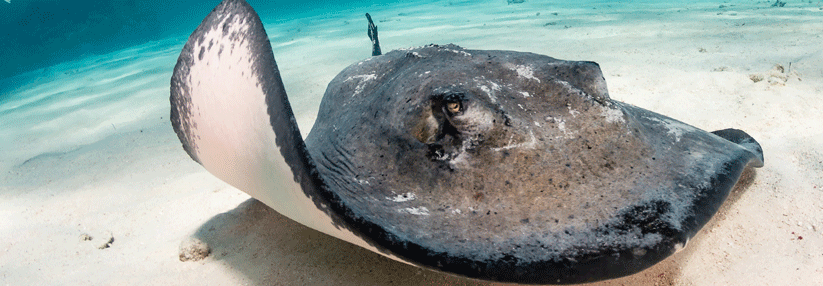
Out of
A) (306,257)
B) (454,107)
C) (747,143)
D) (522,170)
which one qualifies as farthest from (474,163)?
(747,143)

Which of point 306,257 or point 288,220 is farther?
point 288,220

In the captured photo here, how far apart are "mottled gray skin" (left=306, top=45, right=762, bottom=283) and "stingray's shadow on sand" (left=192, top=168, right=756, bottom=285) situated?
0.47m

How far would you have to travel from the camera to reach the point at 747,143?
7.67 ft

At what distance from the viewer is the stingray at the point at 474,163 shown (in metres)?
1.21

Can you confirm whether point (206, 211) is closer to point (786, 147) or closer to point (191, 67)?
point (191, 67)

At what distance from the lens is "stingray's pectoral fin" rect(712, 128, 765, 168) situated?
2049mm

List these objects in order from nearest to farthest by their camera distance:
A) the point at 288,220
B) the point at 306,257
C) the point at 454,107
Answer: the point at 454,107
the point at 306,257
the point at 288,220

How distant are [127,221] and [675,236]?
13.2 ft

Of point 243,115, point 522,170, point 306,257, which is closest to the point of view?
point 243,115

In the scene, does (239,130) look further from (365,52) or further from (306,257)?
(365,52)

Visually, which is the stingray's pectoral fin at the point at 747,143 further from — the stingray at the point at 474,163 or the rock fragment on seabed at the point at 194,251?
the rock fragment on seabed at the point at 194,251

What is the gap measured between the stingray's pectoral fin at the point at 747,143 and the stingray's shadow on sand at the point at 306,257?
25cm

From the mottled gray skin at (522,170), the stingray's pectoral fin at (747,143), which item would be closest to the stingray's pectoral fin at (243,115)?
the mottled gray skin at (522,170)

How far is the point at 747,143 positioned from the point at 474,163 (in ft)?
6.81
